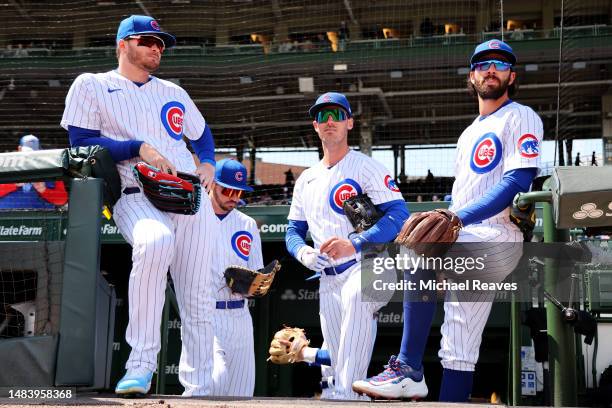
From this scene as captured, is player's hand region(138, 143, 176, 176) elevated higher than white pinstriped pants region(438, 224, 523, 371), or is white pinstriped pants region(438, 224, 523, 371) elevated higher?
player's hand region(138, 143, 176, 176)

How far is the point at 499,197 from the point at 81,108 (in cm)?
A: 157

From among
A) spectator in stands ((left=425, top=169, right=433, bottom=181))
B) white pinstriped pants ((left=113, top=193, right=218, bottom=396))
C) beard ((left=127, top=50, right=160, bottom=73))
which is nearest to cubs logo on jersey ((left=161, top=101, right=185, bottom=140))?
beard ((left=127, top=50, right=160, bottom=73))

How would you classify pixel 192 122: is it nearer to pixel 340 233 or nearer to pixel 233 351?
pixel 340 233

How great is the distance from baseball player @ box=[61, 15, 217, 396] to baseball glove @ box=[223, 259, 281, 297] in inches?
53.8

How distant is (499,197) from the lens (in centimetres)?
260

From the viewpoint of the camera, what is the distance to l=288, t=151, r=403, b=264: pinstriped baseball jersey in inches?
134

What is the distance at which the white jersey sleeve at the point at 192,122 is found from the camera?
3.11 meters

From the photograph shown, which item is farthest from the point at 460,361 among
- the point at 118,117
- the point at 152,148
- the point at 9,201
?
the point at 9,201

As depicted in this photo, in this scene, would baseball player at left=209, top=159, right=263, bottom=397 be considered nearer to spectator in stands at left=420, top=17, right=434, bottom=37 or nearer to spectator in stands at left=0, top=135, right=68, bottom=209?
spectator in stands at left=0, top=135, right=68, bottom=209

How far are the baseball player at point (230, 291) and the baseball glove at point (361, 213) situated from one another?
1291mm

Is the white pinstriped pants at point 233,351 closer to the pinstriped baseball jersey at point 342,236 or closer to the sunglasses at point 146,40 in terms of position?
the pinstriped baseball jersey at point 342,236

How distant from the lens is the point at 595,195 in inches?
85.7

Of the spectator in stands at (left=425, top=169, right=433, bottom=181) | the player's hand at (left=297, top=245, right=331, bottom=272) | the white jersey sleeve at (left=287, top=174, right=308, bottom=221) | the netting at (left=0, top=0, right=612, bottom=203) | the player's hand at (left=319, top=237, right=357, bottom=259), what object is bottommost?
the player's hand at (left=297, top=245, right=331, bottom=272)

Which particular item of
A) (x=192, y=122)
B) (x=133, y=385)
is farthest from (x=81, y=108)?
(x=133, y=385)
